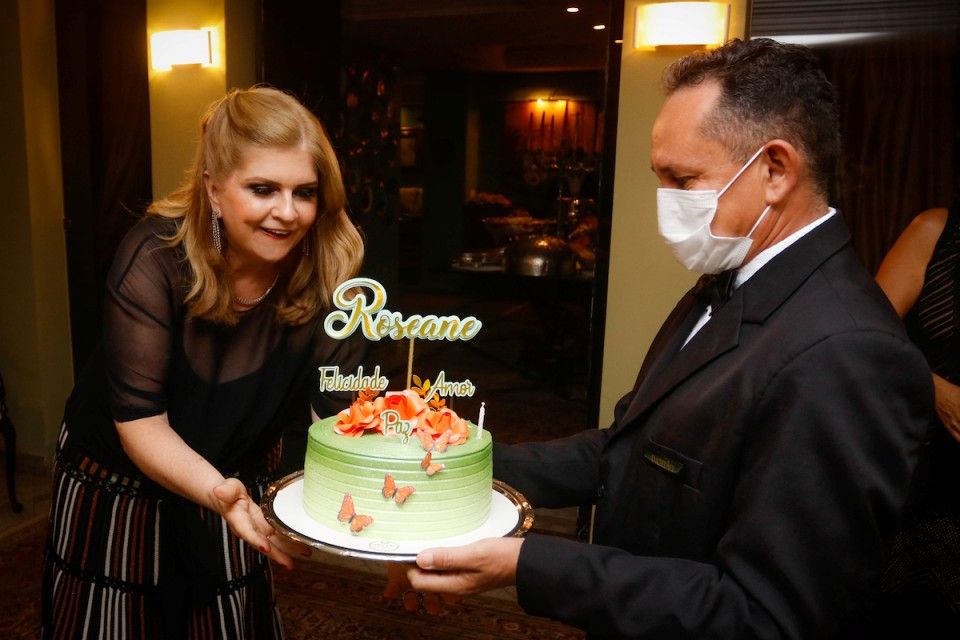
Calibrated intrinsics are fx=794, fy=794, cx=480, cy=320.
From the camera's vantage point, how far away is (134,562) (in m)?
2.10

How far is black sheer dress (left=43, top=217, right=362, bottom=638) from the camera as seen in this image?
197 cm

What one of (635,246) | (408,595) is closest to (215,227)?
(408,595)

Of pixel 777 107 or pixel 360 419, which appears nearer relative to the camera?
pixel 777 107

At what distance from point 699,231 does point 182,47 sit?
163 inches

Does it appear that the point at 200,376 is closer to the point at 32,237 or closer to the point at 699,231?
the point at 699,231

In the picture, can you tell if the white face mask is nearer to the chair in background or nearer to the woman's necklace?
the woman's necklace

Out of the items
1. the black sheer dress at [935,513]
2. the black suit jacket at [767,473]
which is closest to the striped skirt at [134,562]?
the black suit jacket at [767,473]

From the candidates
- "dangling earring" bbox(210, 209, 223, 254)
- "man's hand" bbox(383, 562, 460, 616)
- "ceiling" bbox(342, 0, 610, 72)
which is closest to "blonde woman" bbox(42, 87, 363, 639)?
"dangling earring" bbox(210, 209, 223, 254)

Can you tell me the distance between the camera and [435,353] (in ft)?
27.4

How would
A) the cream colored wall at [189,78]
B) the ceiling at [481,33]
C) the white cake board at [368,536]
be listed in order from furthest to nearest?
the ceiling at [481,33] < the cream colored wall at [189,78] < the white cake board at [368,536]

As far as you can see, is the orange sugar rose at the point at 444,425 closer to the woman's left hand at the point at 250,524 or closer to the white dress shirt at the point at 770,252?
the woman's left hand at the point at 250,524

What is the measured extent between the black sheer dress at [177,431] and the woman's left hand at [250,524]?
300mm

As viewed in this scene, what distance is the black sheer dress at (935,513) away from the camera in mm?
2379

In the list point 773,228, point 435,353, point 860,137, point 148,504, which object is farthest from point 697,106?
point 435,353
